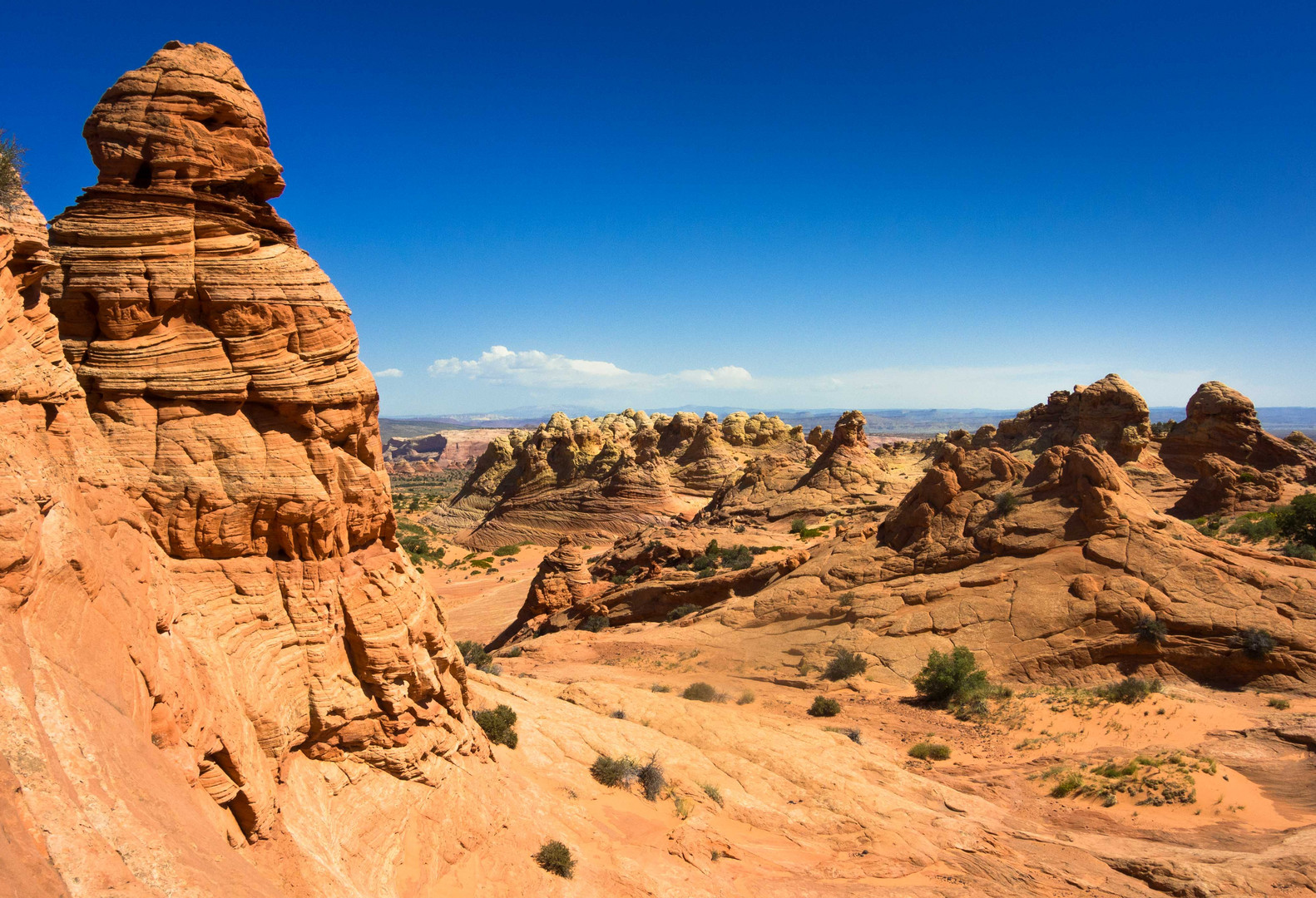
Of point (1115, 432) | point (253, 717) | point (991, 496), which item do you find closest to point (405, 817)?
point (253, 717)

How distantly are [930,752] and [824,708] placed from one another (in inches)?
118

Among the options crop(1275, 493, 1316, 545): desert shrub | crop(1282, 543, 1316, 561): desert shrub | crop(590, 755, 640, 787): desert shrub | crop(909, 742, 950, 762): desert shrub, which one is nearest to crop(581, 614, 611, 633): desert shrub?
crop(909, 742, 950, 762): desert shrub

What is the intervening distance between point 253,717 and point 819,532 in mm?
38582

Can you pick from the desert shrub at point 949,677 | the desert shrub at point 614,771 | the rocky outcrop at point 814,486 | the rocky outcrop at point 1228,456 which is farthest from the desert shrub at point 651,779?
the rocky outcrop at point 1228,456

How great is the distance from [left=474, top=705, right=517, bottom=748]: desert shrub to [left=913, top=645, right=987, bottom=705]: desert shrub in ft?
39.7

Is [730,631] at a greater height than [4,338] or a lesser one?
lesser

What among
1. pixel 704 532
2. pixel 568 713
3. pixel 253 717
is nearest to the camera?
pixel 253 717

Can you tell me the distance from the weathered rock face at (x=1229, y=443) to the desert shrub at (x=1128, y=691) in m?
27.1

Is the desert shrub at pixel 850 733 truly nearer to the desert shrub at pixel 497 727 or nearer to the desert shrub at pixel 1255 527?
the desert shrub at pixel 497 727

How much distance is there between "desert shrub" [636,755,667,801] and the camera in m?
13.3

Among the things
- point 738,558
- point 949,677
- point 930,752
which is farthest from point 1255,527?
point 930,752

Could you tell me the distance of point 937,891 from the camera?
36.5 feet

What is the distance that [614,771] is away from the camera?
13.5 metres

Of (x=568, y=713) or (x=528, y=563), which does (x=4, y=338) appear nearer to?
(x=568, y=713)
